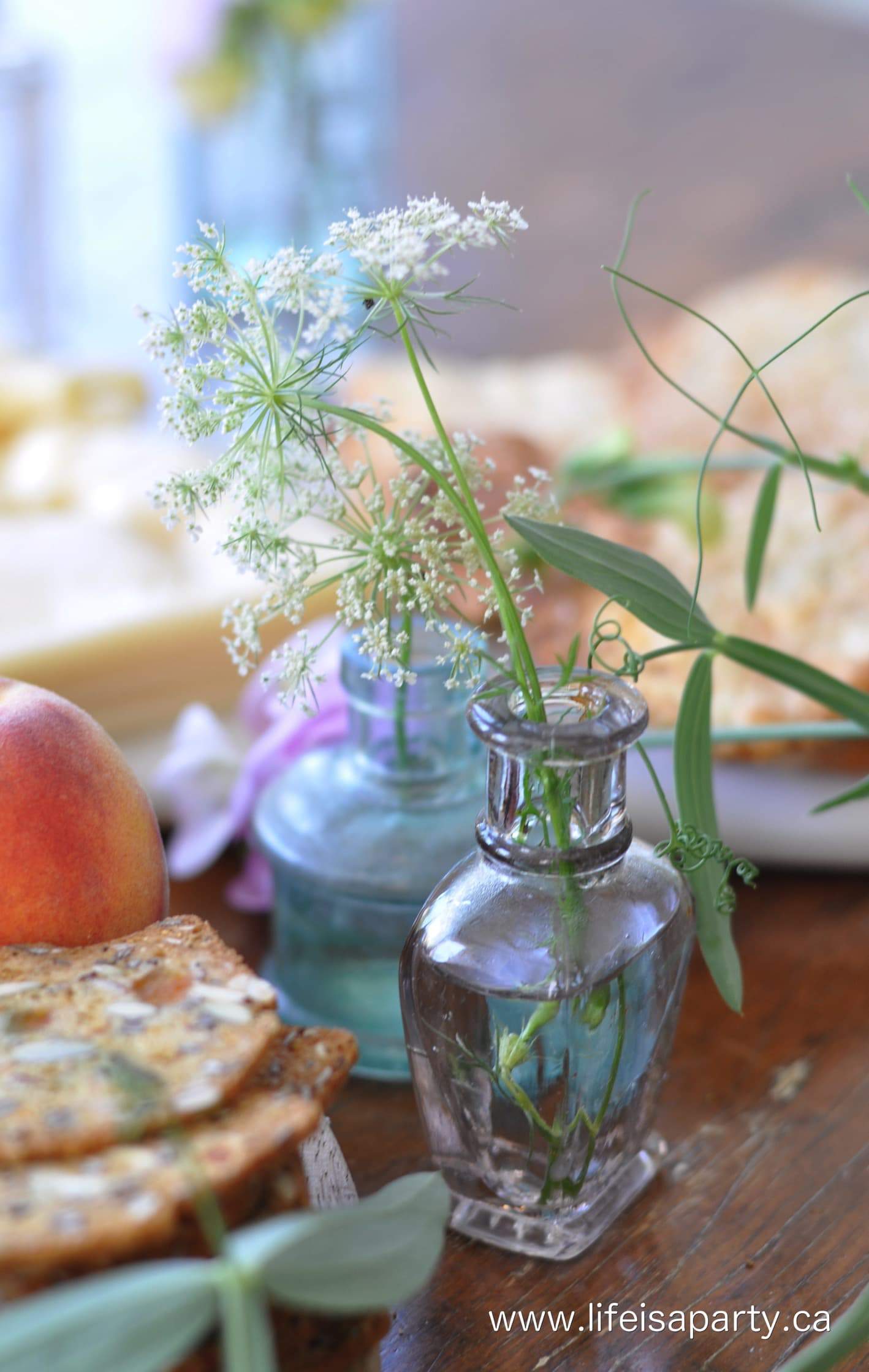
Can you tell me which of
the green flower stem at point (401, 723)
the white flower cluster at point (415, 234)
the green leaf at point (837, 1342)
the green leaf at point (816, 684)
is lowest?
the green leaf at point (837, 1342)

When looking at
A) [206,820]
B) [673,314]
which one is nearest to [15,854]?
[206,820]

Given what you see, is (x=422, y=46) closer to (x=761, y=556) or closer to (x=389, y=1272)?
(x=761, y=556)

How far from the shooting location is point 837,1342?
245 millimetres

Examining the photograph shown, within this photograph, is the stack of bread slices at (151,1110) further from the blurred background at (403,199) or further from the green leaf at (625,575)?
the blurred background at (403,199)

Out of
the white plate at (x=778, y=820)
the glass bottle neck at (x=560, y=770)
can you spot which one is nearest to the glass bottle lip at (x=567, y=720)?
the glass bottle neck at (x=560, y=770)

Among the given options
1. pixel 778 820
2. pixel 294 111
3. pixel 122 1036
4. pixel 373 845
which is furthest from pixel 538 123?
pixel 122 1036

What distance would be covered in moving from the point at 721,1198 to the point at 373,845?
0.50 ft

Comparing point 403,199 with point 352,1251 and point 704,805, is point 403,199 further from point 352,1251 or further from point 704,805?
point 352,1251

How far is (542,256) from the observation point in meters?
1.59

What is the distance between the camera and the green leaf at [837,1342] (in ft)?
0.79

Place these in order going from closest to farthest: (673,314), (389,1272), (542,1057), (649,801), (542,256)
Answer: (389,1272)
(542,1057)
(649,801)
(673,314)
(542,256)

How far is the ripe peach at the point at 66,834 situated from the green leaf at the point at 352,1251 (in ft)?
0.39

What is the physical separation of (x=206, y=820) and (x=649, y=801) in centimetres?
19

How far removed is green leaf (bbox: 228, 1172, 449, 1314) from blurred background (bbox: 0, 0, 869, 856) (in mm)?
315
